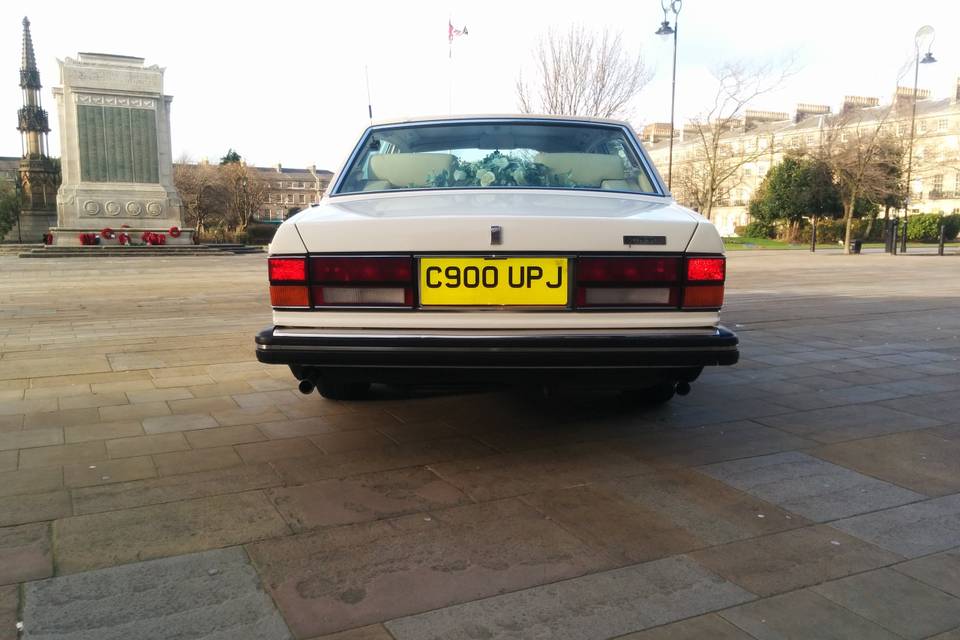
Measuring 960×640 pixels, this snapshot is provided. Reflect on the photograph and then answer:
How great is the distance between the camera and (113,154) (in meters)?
30.8

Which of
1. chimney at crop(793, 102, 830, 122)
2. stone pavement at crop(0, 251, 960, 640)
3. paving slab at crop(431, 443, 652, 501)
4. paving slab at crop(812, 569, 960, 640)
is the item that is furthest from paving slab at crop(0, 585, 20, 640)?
chimney at crop(793, 102, 830, 122)

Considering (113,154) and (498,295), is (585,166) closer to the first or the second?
(498,295)

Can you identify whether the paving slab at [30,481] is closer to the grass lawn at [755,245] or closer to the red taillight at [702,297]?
the red taillight at [702,297]

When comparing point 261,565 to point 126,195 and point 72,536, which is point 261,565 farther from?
point 126,195

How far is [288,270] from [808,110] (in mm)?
87433

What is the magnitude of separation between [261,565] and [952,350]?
6741mm

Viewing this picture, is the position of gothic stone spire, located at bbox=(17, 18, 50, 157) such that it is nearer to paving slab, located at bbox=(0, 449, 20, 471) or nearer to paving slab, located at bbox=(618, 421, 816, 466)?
paving slab, located at bbox=(0, 449, 20, 471)

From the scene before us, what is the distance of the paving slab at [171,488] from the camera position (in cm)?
302

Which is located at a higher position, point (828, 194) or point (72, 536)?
point (828, 194)

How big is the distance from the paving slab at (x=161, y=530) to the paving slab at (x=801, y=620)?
5.31ft

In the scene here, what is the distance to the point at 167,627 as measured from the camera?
6.81 ft

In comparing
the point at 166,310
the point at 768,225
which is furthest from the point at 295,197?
the point at 166,310

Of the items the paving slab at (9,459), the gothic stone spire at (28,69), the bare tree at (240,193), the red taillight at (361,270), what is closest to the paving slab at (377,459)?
the red taillight at (361,270)

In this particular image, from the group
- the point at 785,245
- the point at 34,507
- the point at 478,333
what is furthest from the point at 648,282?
the point at 785,245
